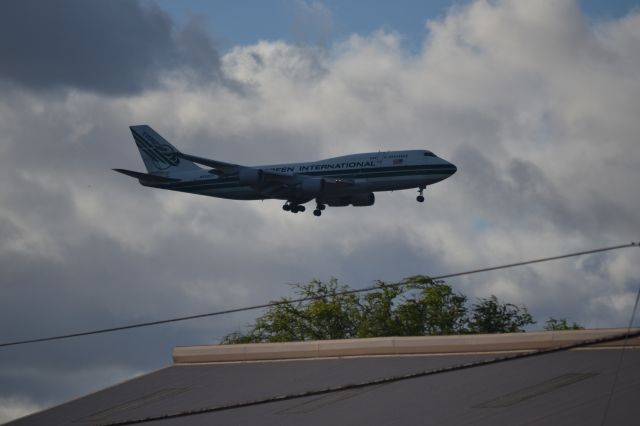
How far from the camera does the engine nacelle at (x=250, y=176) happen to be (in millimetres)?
71062

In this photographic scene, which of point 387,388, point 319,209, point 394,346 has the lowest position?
point 387,388

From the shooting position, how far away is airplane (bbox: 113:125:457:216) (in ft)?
226

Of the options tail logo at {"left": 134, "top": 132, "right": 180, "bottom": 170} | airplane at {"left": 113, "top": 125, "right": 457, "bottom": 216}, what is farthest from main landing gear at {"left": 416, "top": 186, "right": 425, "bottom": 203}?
tail logo at {"left": 134, "top": 132, "right": 180, "bottom": 170}

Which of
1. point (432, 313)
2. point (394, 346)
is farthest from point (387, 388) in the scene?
point (432, 313)

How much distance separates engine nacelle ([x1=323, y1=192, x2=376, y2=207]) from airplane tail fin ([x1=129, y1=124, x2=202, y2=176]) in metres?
13.5

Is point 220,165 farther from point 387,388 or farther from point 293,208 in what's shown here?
point 387,388

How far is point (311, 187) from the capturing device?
69812 mm

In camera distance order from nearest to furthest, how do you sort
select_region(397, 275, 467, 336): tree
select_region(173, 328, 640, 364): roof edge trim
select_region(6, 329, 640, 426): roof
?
select_region(6, 329, 640, 426): roof, select_region(173, 328, 640, 364): roof edge trim, select_region(397, 275, 467, 336): tree

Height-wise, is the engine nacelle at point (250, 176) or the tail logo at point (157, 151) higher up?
the tail logo at point (157, 151)

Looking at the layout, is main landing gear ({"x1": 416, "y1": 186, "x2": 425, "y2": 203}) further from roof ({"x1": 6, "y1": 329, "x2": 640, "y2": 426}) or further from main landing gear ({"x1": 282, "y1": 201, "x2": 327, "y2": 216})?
roof ({"x1": 6, "y1": 329, "x2": 640, "y2": 426})

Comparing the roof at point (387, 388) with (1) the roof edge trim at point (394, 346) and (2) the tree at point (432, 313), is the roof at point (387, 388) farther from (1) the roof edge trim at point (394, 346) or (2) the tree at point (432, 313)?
(2) the tree at point (432, 313)

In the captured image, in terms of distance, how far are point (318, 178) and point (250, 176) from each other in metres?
4.45

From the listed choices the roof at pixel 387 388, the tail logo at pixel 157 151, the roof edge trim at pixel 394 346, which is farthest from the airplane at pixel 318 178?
the roof at pixel 387 388

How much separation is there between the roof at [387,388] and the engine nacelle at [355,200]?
114 feet
